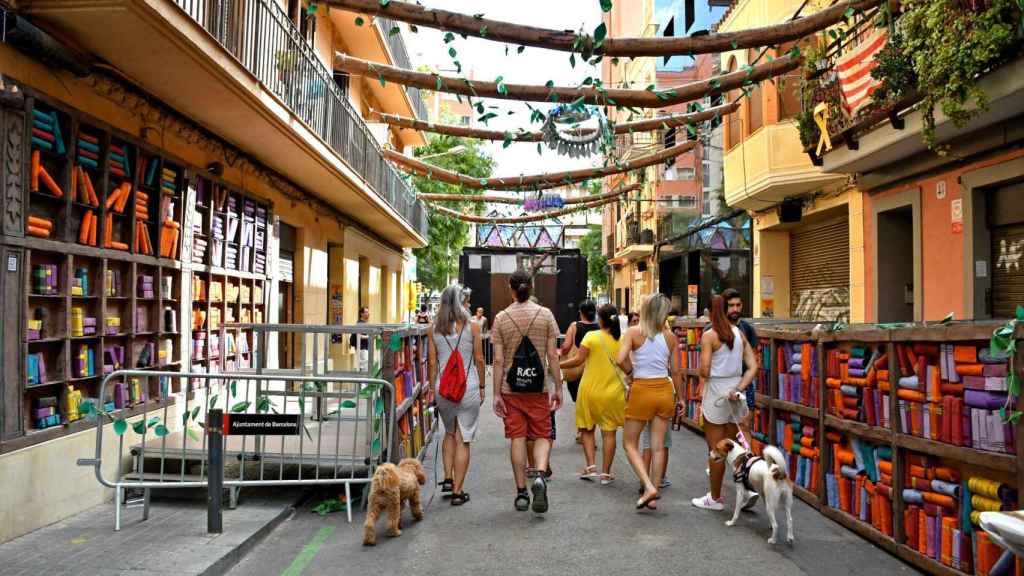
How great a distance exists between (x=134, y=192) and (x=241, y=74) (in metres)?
1.57

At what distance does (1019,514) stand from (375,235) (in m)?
22.0

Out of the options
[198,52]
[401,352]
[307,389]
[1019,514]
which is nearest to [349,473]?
[307,389]

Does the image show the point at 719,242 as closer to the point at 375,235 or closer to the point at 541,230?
the point at 541,230

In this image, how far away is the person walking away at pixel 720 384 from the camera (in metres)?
6.46

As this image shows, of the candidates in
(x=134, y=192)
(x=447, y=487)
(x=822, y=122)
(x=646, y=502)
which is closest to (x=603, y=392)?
(x=646, y=502)

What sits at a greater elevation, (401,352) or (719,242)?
(719,242)

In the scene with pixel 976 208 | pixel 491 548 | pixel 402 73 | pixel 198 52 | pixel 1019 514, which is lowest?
pixel 491 548

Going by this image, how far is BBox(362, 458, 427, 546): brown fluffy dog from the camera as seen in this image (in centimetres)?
557

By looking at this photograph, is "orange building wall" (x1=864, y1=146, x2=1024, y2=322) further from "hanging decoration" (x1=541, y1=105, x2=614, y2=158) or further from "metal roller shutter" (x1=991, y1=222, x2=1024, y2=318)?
"hanging decoration" (x1=541, y1=105, x2=614, y2=158)

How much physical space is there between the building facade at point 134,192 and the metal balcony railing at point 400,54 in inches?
213

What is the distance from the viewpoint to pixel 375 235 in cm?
2392

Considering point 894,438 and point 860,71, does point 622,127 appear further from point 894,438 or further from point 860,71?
point 894,438

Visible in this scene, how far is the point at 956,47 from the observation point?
8.23 m

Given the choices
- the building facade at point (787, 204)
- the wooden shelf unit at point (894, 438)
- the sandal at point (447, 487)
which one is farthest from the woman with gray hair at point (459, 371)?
the building facade at point (787, 204)
